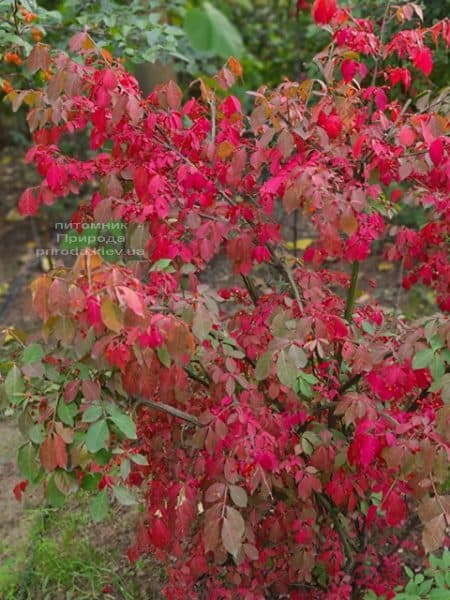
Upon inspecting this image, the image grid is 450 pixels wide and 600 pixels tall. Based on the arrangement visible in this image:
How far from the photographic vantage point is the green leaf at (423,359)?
66.6 inches

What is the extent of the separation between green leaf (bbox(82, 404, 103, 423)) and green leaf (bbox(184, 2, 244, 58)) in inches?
39.6

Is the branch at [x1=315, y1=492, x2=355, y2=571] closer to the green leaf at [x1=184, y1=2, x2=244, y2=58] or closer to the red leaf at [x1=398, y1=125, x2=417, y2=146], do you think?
the red leaf at [x1=398, y1=125, x2=417, y2=146]

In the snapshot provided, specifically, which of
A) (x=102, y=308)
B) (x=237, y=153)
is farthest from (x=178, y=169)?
(x=102, y=308)

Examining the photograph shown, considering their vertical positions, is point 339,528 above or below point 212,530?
below

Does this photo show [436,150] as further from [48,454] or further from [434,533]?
[48,454]

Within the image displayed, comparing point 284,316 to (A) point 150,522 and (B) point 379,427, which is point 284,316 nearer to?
(B) point 379,427

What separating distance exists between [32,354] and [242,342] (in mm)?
652

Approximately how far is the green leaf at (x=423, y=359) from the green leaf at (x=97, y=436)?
72 centimetres

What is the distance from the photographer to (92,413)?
1.62 meters

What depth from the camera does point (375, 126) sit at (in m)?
1.97

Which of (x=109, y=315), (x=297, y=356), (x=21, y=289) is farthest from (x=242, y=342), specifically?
(x=21, y=289)

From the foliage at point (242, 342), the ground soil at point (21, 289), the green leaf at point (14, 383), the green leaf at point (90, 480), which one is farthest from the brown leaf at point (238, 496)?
the ground soil at point (21, 289)

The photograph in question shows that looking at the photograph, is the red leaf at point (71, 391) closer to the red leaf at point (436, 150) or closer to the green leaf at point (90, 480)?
the green leaf at point (90, 480)

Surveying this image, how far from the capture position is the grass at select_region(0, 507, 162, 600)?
272 centimetres
